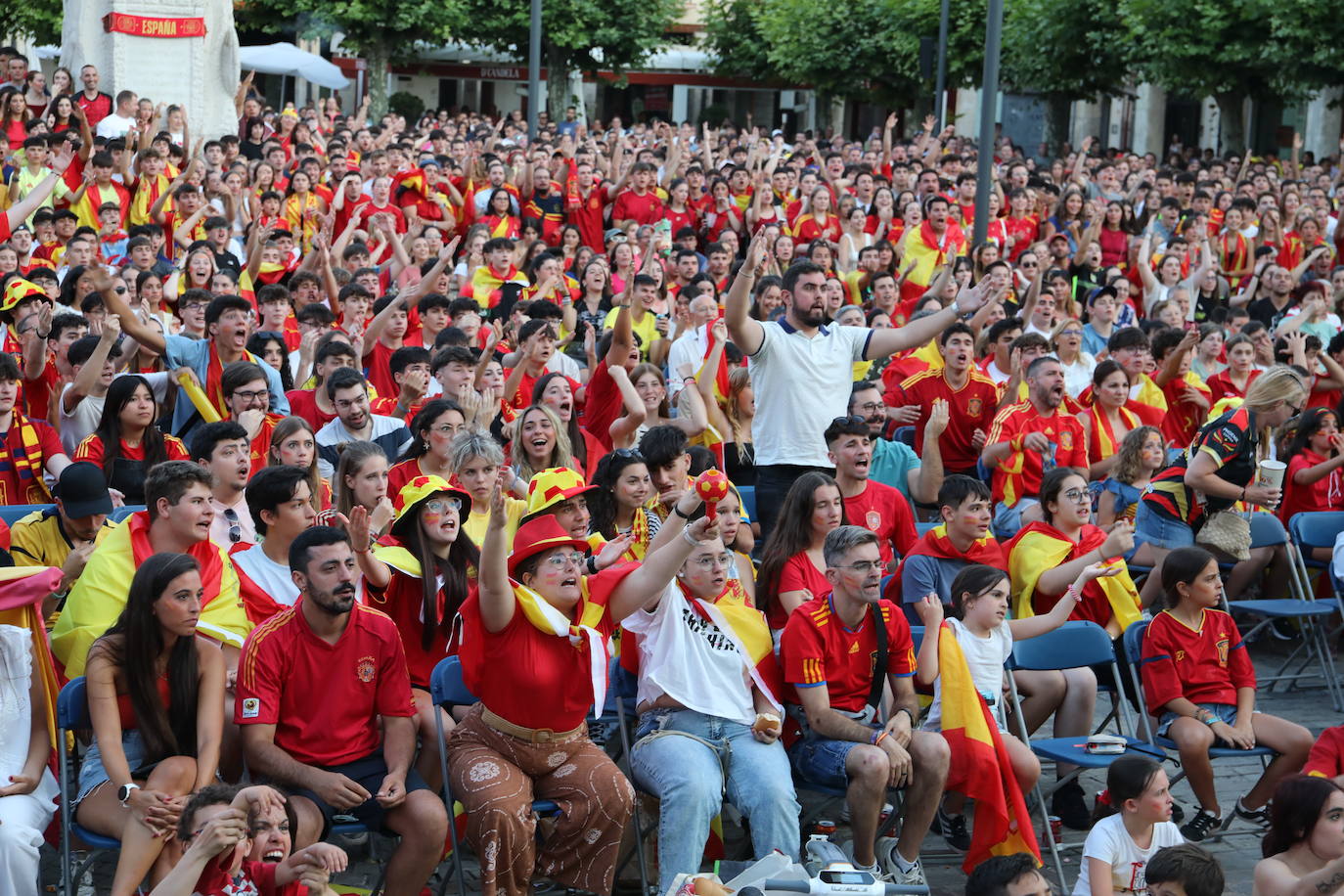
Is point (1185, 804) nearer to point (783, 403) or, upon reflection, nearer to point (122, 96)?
point (783, 403)

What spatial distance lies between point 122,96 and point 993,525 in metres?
12.2

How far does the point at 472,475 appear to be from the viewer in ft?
21.3

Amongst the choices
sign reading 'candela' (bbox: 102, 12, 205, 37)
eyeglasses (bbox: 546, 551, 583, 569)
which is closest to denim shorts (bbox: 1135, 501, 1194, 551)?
eyeglasses (bbox: 546, 551, 583, 569)

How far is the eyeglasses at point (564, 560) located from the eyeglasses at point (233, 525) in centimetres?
149

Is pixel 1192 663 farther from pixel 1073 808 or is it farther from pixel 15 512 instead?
pixel 15 512

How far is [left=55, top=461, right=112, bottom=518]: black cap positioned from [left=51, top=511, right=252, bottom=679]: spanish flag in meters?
0.68

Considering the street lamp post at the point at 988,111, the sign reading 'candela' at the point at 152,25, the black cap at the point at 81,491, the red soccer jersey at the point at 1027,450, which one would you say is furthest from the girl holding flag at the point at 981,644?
the sign reading 'candela' at the point at 152,25

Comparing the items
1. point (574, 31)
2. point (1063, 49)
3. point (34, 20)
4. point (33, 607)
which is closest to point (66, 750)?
point (33, 607)

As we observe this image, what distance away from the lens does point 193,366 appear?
8.55 metres

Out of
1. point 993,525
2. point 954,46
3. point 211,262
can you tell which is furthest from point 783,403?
point 954,46

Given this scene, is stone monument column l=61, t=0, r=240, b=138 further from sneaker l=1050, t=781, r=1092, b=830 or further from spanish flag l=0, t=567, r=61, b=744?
sneaker l=1050, t=781, r=1092, b=830

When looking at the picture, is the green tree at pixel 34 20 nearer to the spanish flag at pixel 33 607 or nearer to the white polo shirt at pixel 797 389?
the white polo shirt at pixel 797 389

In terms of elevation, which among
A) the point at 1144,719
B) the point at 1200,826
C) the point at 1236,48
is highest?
the point at 1236,48

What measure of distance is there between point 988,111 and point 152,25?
10.7m
